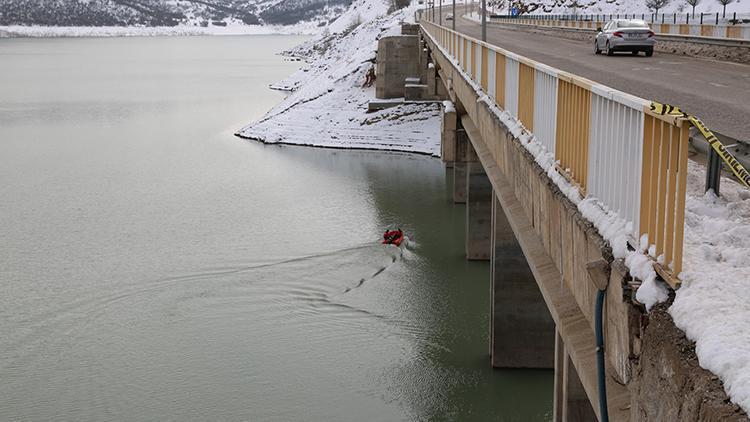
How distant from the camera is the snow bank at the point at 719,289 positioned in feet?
10.8

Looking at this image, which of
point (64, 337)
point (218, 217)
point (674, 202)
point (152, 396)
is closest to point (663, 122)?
point (674, 202)

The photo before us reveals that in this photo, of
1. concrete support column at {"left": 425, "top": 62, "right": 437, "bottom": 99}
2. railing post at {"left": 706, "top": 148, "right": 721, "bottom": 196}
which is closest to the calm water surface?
concrete support column at {"left": 425, "top": 62, "right": 437, "bottom": 99}

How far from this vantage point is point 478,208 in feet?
69.4

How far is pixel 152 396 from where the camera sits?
45.9 feet

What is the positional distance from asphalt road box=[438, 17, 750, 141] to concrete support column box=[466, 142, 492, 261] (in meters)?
3.12

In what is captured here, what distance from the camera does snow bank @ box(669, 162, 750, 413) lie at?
330 cm

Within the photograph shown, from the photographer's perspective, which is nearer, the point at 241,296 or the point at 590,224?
the point at 590,224

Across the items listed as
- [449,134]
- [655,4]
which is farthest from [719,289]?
[655,4]

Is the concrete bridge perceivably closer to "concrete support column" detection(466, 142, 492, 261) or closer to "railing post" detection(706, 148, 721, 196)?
"railing post" detection(706, 148, 721, 196)

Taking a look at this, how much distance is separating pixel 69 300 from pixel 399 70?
31361mm

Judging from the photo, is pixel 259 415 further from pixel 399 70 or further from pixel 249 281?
pixel 399 70

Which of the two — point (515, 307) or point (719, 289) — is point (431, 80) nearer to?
point (515, 307)

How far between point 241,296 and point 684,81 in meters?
9.39

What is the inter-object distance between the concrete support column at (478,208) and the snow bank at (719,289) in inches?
620
